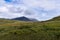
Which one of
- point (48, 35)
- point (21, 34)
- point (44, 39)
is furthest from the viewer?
point (21, 34)

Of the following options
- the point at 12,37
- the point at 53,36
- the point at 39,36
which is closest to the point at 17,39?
the point at 12,37

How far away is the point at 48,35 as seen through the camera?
4622 centimetres

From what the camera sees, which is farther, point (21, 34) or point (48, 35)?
point (21, 34)

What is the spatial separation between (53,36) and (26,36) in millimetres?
7693

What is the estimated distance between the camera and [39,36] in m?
45.4

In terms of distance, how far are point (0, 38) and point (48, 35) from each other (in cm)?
1420

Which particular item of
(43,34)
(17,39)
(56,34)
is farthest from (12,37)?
(56,34)

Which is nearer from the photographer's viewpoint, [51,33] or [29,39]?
[29,39]

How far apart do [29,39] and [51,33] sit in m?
7.37

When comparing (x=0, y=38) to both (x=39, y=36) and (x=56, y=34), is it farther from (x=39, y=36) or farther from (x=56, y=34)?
(x=56, y=34)

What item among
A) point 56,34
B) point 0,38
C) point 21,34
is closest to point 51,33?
point 56,34

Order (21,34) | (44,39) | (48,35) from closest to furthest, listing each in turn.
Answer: (44,39), (48,35), (21,34)

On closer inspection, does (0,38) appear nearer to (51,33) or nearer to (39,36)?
(39,36)

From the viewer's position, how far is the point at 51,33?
4794cm
